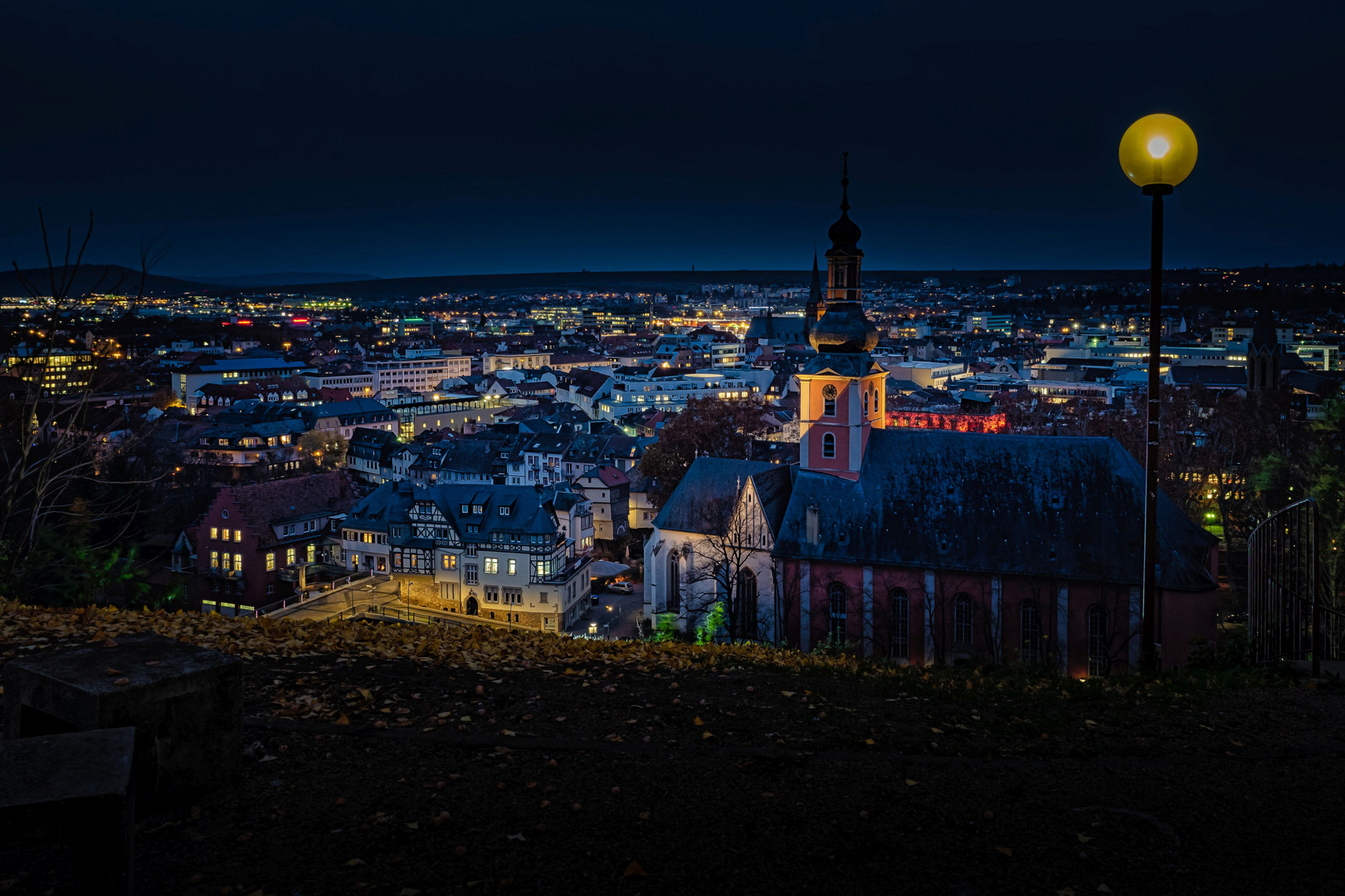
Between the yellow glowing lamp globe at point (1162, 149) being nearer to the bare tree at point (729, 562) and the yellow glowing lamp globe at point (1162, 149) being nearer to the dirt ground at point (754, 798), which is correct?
the dirt ground at point (754, 798)

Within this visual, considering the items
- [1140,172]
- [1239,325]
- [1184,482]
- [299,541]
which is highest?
[1239,325]

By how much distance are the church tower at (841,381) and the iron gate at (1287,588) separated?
857 inches

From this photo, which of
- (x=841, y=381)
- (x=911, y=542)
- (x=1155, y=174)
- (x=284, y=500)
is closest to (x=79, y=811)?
(x=1155, y=174)

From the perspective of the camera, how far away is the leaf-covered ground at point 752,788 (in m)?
6.31

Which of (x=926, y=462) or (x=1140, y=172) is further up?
(x=1140, y=172)

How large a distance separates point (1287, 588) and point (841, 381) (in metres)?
24.0

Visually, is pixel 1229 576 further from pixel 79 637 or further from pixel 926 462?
pixel 79 637

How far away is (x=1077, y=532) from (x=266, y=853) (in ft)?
90.4

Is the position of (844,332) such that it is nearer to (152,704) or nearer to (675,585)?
(675,585)

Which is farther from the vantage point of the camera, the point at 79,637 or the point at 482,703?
the point at 79,637

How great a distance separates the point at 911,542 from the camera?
31812 mm

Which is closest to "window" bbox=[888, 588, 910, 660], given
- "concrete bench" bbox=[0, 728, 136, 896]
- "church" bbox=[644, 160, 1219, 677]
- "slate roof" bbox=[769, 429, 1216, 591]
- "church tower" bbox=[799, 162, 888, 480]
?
"church" bbox=[644, 160, 1219, 677]

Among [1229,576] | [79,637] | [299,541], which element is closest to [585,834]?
[79,637]

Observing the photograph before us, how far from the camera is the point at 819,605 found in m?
32.8
